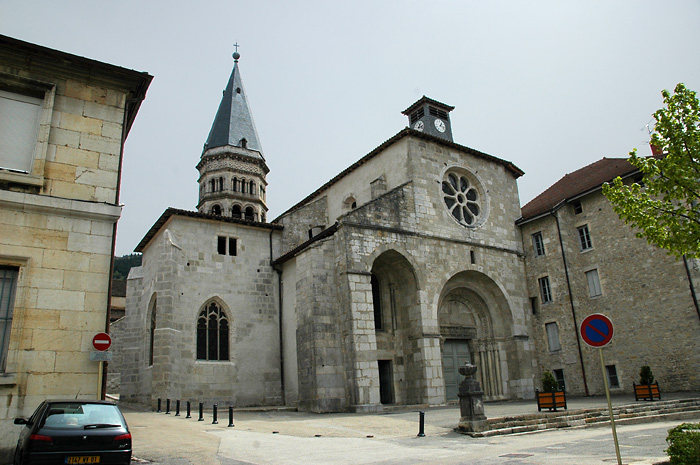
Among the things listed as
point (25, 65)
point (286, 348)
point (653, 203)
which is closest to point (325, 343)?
point (286, 348)

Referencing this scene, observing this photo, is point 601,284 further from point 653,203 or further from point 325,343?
point 325,343

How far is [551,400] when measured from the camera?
13.8m

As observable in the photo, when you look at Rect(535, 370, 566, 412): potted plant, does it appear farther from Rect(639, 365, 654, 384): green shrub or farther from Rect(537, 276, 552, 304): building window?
Rect(537, 276, 552, 304): building window

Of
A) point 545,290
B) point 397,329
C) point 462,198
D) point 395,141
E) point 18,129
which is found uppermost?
point 395,141

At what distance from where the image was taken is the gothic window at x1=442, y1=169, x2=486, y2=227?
72.7 feet

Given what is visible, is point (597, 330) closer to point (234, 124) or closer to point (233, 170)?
point (233, 170)

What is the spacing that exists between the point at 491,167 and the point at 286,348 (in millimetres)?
12506

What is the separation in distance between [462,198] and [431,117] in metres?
5.17

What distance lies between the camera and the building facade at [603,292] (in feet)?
59.0

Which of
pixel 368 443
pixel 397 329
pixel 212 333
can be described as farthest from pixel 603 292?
pixel 212 333

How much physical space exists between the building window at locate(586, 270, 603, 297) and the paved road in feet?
29.7

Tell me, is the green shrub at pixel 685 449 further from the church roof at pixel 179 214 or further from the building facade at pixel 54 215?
the church roof at pixel 179 214

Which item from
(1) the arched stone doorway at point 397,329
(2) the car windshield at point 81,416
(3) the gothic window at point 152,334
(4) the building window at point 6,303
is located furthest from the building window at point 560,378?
(4) the building window at point 6,303

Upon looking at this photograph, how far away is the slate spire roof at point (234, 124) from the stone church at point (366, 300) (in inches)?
520
